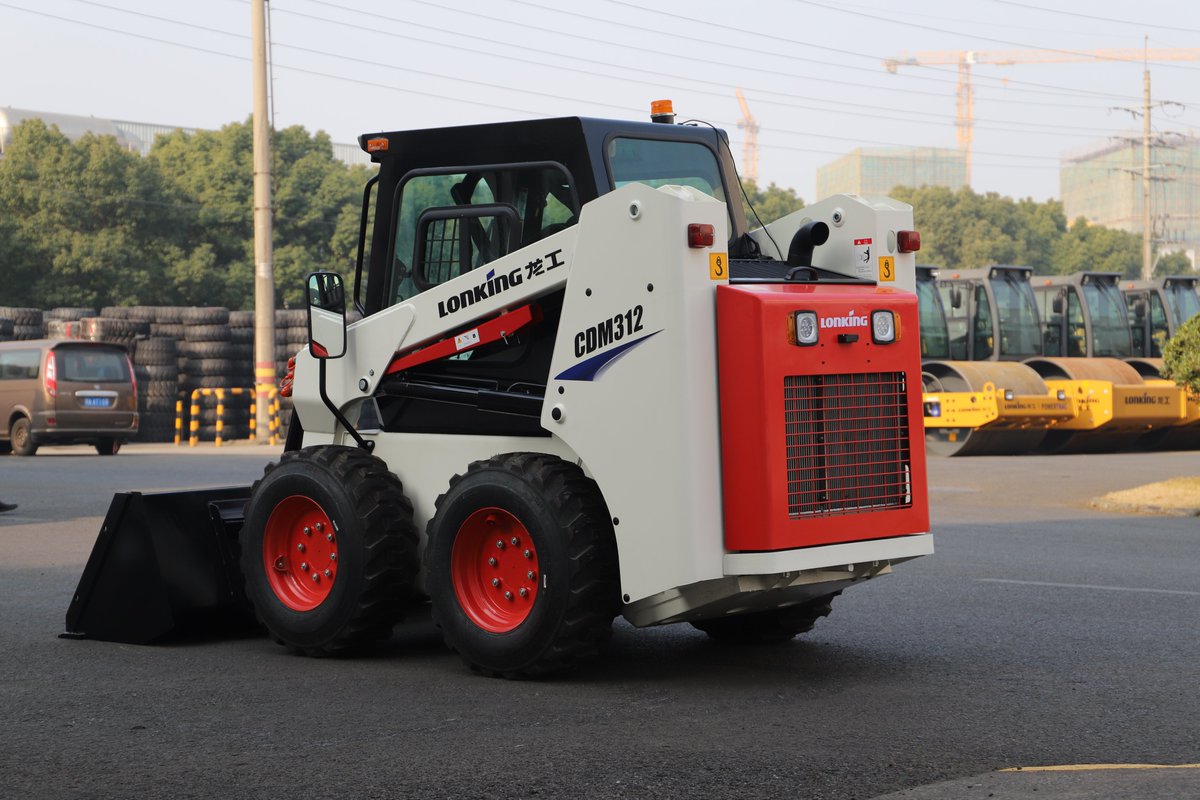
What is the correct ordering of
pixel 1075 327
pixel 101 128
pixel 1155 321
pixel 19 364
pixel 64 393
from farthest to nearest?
pixel 101 128 < pixel 1155 321 < pixel 1075 327 < pixel 19 364 < pixel 64 393

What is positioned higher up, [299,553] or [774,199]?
[774,199]

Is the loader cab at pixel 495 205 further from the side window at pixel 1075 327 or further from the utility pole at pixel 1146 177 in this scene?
the utility pole at pixel 1146 177

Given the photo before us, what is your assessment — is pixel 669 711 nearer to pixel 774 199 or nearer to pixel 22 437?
pixel 22 437

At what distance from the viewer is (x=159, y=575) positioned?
805cm

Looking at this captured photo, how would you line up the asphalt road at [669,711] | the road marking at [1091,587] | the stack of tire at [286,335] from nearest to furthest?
1. the asphalt road at [669,711]
2. the road marking at [1091,587]
3. the stack of tire at [286,335]

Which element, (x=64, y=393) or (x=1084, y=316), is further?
(x=1084, y=316)

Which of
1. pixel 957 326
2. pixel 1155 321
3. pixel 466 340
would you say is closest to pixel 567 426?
pixel 466 340

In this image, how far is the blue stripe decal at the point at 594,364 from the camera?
6.80 metres

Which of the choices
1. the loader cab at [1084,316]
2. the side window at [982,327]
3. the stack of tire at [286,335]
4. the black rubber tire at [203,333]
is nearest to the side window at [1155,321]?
the loader cab at [1084,316]

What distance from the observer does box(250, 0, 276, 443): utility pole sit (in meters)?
30.1

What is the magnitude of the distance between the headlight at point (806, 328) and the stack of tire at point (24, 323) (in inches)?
1091

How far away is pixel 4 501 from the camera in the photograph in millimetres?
17094

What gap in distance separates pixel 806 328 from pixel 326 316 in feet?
8.82

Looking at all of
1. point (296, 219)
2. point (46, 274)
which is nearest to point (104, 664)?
point (46, 274)
